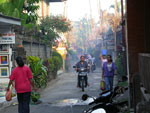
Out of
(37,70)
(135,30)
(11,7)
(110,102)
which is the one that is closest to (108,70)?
(135,30)

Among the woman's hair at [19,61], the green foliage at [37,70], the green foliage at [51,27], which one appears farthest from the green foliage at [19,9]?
the woman's hair at [19,61]

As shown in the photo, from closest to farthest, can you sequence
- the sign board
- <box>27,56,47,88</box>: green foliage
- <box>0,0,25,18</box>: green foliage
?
the sign board → <box>27,56,47,88</box>: green foliage → <box>0,0,25,18</box>: green foliage

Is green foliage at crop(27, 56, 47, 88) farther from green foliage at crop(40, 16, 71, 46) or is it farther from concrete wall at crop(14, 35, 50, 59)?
green foliage at crop(40, 16, 71, 46)

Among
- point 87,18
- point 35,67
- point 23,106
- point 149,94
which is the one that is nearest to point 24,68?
point 23,106

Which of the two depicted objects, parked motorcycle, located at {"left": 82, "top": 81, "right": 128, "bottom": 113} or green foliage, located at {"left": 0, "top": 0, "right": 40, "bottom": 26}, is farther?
green foliage, located at {"left": 0, "top": 0, "right": 40, "bottom": 26}

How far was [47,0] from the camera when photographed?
37.1 m

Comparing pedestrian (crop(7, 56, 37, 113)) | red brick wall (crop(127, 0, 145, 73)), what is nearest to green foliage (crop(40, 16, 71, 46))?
red brick wall (crop(127, 0, 145, 73))

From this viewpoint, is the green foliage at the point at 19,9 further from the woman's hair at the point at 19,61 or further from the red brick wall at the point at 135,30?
the woman's hair at the point at 19,61

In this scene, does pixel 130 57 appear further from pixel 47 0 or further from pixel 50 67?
pixel 47 0

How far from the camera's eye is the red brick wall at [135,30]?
11117mm

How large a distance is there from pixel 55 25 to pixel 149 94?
20365mm

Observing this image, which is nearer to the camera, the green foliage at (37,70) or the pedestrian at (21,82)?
the pedestrian at (21,82)

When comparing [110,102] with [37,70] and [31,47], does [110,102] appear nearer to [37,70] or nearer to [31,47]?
[37,70]

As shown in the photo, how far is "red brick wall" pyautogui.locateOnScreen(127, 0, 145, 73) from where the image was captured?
11117 millimetres
